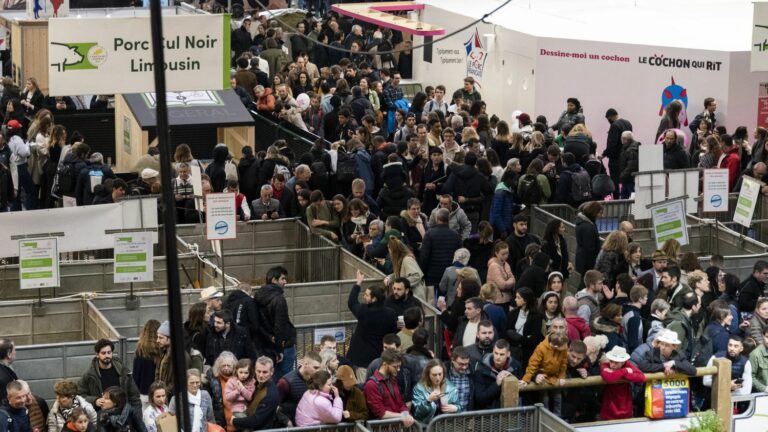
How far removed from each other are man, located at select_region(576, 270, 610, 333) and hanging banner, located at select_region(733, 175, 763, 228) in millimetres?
3002

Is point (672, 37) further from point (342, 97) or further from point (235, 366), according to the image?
point (235, 366)

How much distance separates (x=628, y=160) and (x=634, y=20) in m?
6.87

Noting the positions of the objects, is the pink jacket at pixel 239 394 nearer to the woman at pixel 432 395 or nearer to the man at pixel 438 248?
the woman at pixel 432 395

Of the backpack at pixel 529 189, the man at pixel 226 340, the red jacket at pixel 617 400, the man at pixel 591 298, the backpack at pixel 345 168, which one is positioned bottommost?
the red jacket at pixel 617 400

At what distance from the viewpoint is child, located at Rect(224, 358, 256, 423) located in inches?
426

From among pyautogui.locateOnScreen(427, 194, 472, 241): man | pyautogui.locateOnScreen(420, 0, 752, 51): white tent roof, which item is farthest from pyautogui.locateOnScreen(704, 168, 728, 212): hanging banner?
pyautogui.locateOnScreen(420, 0, 752, 51): white tent roof

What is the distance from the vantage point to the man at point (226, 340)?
38.8 ft

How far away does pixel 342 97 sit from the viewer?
72.3ft

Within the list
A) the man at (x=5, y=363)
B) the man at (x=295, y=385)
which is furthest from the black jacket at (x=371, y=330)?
the man at (x=5, y=363)

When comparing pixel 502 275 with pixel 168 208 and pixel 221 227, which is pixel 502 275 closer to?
pixel 221 227

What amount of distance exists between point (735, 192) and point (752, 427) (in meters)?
6.17

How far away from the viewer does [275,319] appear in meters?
12.4

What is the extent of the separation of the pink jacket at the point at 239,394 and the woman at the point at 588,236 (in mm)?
5483

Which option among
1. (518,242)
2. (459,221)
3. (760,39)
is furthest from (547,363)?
(760,39)
